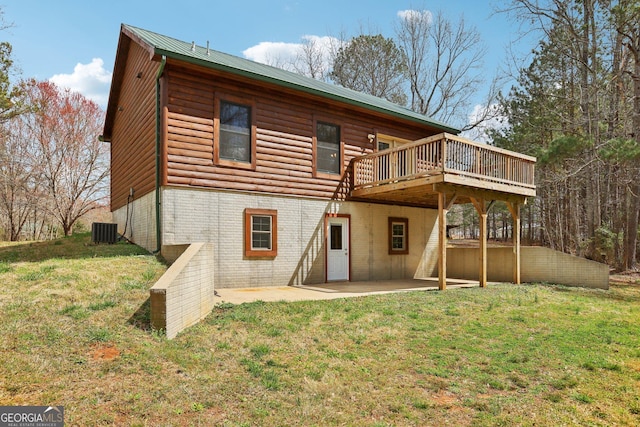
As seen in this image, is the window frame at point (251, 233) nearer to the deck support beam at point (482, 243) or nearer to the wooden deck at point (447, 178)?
the wooden deck at point (447, 178)

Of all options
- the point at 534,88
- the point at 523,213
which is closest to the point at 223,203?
the point at 534,88

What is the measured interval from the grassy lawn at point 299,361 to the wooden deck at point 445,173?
3655mm

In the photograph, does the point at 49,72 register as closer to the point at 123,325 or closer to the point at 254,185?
the point at 254,185

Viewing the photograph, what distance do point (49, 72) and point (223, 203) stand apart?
A: 57.3 feet

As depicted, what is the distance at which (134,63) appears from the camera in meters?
11.9

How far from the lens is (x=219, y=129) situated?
30.8 feet

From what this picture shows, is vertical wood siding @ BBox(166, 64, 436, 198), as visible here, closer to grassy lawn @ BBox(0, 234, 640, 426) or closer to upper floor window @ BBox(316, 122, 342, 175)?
upper floor window @ BBox(316, 122, 342, 175)

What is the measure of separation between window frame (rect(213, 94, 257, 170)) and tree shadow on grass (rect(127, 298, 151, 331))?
445 cm

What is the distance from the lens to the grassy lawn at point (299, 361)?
3.54m

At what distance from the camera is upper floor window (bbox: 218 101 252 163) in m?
9.52

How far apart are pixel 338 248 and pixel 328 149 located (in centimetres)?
300

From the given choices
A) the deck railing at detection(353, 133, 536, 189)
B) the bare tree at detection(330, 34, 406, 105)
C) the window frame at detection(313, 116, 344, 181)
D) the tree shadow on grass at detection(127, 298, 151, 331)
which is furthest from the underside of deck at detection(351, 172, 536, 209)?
the bare tree at detection(330, 34, 406, 105)

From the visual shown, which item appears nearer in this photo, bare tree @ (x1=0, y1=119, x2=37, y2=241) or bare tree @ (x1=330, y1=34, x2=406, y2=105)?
bare tree @ (x1=0, y1=119, x2=37, y2=241)

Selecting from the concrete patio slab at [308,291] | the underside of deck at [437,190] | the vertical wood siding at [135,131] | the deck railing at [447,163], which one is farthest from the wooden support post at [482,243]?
the vertical wood siding at [135,131]
